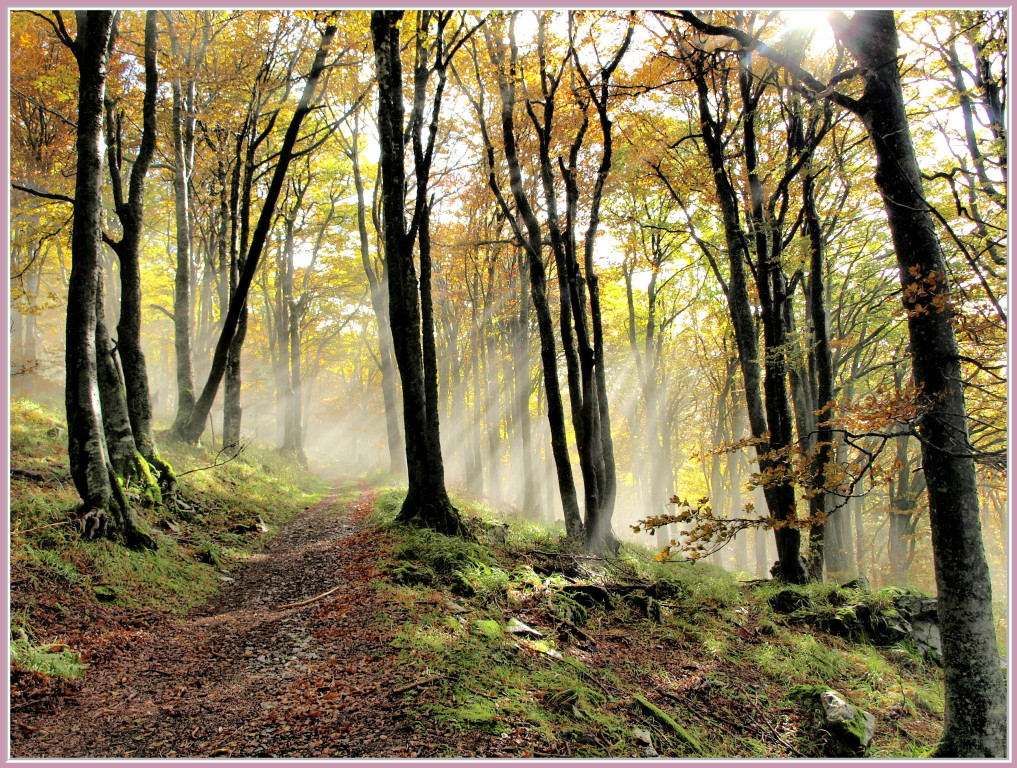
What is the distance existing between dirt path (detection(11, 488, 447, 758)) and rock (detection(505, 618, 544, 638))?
1.18 metres

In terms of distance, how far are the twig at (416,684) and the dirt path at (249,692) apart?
81 millimetres

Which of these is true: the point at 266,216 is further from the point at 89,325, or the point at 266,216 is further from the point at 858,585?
the point at 858,585

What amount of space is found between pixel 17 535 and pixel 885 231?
1756cm

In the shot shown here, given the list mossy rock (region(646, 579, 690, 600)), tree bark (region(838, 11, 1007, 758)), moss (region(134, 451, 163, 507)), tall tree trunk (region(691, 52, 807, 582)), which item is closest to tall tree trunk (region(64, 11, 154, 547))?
moss (region(134, 451, 163, 507))

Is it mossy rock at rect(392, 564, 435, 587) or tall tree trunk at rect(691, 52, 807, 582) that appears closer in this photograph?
mossy rock at rect(392, 564, 435, 587)

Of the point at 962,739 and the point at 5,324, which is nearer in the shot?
the point at 962,739

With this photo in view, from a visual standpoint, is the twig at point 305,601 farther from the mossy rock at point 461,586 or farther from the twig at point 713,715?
the twig at point 713,715

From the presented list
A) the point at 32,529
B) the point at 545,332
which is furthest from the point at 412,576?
the point at 545,332

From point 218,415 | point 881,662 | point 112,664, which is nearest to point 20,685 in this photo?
point 112,664

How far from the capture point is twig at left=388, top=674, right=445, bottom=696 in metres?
3.83

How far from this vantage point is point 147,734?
3.34 metres

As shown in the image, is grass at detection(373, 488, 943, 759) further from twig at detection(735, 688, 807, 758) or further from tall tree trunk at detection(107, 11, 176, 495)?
tall tree trunk at detection(107, 11, 176, 495)

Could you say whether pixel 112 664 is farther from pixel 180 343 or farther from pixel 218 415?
pixel 218 415

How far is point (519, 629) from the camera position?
546cm
